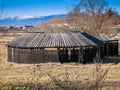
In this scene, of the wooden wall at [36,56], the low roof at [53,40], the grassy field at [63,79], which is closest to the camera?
the grassy field at [63,79]

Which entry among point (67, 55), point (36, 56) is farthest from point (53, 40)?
point (36, 56)

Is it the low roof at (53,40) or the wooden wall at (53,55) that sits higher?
the low roof at (53,40)

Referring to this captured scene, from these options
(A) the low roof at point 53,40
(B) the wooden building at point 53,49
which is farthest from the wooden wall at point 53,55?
(A) the low roof at point 53,40

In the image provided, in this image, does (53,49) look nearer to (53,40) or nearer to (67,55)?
(53,40)

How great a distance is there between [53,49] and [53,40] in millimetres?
998

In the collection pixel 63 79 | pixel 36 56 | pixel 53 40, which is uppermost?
pixel 53 40

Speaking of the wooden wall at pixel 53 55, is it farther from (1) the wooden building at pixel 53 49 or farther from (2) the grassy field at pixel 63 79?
(2) the grassy field at pixel 63 79

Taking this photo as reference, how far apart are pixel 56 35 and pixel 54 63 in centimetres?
378

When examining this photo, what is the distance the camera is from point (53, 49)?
2847 centimetres

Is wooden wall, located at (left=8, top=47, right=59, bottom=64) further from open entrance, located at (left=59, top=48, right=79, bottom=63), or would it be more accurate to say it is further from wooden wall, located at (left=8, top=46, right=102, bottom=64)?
open entrance, located at (left=59, top=48, right=79, bottom=63)

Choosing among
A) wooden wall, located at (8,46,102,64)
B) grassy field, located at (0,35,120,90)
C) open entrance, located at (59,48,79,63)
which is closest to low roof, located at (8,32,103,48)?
wooden wall, located at (8,46,102,64)

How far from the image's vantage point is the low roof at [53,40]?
28.1 metres

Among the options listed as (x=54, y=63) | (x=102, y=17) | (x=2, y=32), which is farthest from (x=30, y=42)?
(x=102, y=17)

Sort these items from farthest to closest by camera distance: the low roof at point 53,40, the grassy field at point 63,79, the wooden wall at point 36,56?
the low roof at point 53,40 < the wooden wall at point 36,56 < the grassy field at point 63,79
